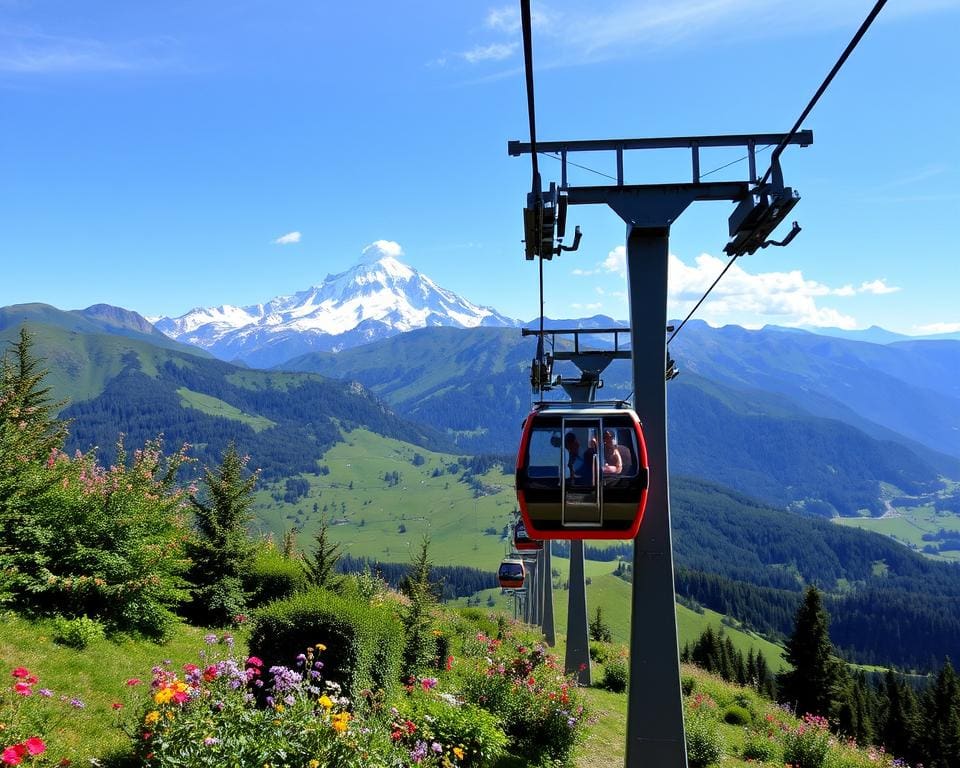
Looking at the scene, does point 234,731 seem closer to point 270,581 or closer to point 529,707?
point 529,707

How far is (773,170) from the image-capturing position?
1004 centimetres

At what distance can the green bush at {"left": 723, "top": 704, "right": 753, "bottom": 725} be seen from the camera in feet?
68.8

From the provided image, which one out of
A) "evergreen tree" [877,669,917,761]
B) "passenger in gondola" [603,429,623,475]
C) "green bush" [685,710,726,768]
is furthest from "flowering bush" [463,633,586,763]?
"evergreen tree" [877,669,917,761]

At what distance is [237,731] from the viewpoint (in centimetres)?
663

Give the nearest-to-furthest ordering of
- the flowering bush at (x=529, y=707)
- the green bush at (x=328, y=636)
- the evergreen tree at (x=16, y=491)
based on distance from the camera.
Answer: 1. the evergreen tree at (x=16, y=491)
2. the green bush at (x=328, y=636)
3. the flowering bush at (x=529, y=707)

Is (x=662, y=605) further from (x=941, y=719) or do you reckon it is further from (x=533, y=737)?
(x=941, y=719)

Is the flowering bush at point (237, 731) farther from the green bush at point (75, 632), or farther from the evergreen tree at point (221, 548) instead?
the evergreen tree at point (221, 548)

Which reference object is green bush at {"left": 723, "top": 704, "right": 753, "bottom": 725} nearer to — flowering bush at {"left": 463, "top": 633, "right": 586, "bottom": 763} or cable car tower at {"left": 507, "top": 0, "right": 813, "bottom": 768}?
flowering bush at {"left": 463, "top": 633, "right": 586, "bottom": 763}

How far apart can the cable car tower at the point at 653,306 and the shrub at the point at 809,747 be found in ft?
24.4

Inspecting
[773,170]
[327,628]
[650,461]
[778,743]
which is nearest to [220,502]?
[327,628]

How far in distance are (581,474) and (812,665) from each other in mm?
55238

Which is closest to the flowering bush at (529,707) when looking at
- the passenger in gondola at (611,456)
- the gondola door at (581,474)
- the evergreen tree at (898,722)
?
the gondola door at (581,474)

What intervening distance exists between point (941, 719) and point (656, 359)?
64.0 meters

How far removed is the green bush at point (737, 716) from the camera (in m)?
21.0
